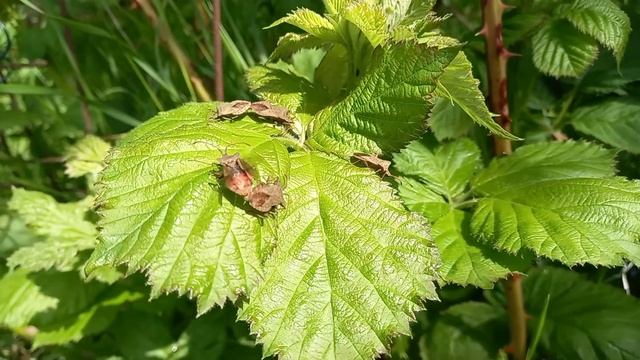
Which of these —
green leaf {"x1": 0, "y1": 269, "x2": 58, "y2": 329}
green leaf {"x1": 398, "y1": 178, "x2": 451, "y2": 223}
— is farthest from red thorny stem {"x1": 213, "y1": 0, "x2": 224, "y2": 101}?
green leaf {"x1": 0, "y1": 269, "x2": 58, "y2": 329}

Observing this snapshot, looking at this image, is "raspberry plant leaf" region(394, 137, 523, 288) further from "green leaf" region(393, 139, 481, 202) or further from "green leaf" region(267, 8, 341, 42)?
"green leaf" region(267, 8, 341, 42)

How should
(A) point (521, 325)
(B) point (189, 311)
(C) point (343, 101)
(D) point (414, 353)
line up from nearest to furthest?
1. (C) point (343, 101)
2. (A) point (521, 325)
3. (D) point (414, 353)
4. (B) point (189, 311)

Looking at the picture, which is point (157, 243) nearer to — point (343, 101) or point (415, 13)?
point (343, 101)

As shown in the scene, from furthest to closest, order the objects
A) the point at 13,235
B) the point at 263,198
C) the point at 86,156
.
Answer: the point at 13,235 < the point at 86,156 < the point at 263,198

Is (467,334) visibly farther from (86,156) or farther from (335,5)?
(86,156)

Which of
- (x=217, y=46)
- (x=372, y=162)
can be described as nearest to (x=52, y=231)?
(x=217, y=46)

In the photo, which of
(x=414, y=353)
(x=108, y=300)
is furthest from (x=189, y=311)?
(x=414, y=353)

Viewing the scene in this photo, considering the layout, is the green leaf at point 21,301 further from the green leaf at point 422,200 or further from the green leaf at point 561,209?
the green leaf at point 561,209
